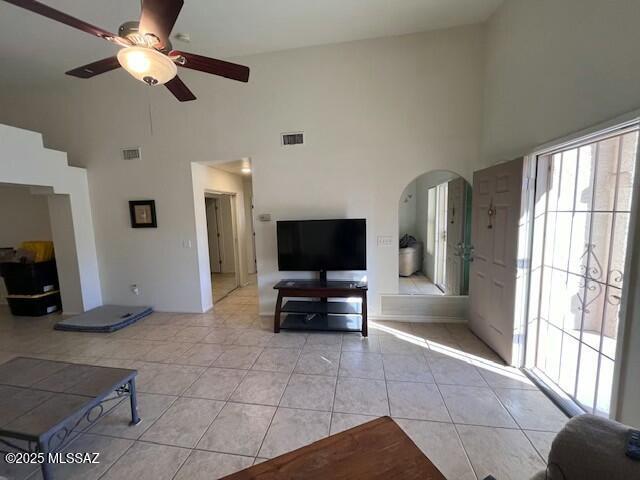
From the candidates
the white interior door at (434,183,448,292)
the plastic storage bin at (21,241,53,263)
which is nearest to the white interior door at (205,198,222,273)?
the plastic storage bin at (21,241,53,263)

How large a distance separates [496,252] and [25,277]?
263 inches

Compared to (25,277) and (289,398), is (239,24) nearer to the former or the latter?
(289,398)

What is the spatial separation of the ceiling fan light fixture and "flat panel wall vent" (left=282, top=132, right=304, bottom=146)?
202cm

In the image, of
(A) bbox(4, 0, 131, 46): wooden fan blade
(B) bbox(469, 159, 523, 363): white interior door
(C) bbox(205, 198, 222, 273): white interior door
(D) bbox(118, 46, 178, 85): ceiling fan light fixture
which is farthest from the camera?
(C) bbox(205, 198, 222, 273): white interior door

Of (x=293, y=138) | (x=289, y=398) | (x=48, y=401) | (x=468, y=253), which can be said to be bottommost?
(x=289, y=398)

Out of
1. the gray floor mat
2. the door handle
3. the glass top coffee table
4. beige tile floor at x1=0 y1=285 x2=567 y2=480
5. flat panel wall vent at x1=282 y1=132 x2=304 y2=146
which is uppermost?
flat panel wall vent at x1=282 y1=132 x2=304 y2=146

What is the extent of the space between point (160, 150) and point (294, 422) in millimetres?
4087

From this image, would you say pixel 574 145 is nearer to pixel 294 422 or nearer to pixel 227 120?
pixel 294 422

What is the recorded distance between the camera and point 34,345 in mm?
3365

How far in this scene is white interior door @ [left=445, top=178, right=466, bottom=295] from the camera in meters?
3.82

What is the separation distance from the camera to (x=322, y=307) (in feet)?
11.9

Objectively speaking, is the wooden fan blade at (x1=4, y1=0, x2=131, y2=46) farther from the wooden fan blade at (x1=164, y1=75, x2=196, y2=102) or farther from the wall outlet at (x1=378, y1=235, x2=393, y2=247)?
the wall outlet at (x1=378, y1=235, x2=393, y2=247)

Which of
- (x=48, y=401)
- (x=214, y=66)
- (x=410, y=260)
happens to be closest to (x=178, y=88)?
(x=214, y=66)

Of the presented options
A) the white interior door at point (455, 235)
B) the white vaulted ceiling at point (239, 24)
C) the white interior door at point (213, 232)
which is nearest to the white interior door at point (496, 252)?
the white interior door at point (455, 235)
